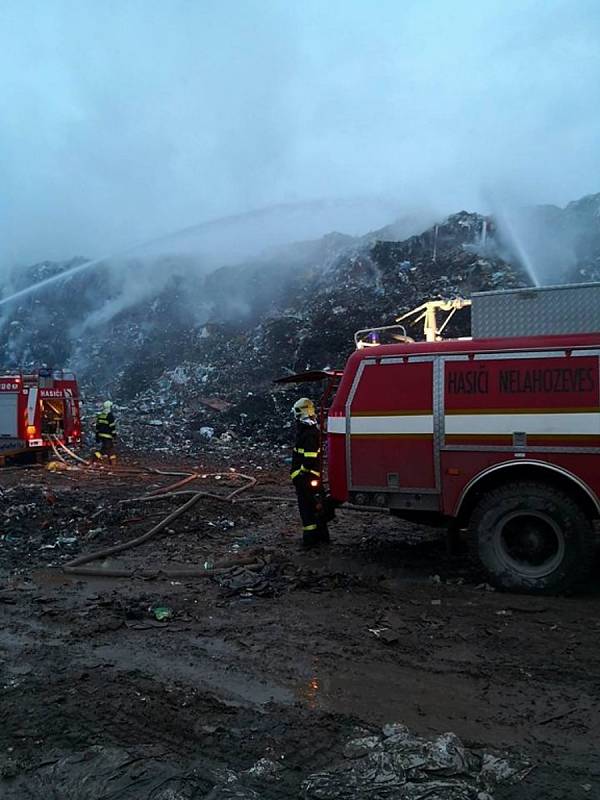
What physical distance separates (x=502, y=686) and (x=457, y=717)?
49 centimetres

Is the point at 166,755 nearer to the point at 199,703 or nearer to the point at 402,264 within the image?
the point at 199,703

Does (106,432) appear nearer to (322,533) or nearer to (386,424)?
(322,533)

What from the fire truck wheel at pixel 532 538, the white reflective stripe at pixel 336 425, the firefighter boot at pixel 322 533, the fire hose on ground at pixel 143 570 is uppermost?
the white reflective stripe at pixel 336 425

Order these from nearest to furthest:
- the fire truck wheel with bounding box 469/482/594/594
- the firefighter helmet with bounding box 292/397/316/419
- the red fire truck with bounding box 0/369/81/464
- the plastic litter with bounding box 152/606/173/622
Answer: the plastic litter with bounding box 152/606/173/622 → the fire truck wheel with bounding box 469/482/594/594 → the firefighter helmet with bounding box 292/397/316/419 → the red fire truck with bounding box 0/369/81/464

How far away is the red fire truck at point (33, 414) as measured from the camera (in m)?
13.7

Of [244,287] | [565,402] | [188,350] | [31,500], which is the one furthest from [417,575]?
[244,287]

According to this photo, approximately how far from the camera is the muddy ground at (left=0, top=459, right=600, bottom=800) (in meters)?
2.91

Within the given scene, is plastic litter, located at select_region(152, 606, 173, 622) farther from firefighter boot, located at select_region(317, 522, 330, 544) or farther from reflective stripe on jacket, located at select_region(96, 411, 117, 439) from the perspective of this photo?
reflective stripe on jacket, located at select_region(96, 411, 117, 439)

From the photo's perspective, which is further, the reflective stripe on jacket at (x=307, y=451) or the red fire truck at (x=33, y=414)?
the red fire truck at (x=33, y=414)

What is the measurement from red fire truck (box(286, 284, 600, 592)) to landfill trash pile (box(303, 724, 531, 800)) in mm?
2464

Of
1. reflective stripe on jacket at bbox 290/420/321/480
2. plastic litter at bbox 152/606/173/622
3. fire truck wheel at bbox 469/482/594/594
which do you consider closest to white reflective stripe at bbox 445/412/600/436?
fire truck wheel at bbox 469/482/594/594

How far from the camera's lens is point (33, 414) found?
13930 mm

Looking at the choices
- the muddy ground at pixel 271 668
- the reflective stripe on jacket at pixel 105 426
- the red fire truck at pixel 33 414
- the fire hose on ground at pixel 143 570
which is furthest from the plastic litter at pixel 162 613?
the red fire truck at pixel 33 414

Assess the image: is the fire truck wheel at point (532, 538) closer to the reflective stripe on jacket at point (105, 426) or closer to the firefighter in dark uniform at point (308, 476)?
the firefighter in dark uniform at point (308, 476)
